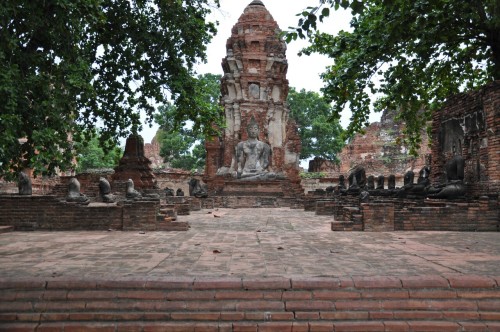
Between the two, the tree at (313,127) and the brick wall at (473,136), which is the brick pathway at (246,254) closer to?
the brick wall at (473,136)

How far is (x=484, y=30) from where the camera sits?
1108cm

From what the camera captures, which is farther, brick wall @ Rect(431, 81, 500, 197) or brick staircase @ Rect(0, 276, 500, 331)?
brick wall @ Rect(431, 81, 500, 197)

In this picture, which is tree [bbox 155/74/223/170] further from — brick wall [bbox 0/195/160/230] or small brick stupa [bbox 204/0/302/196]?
brick wall [bbox 0/195/160/230]

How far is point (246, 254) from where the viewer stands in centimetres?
597

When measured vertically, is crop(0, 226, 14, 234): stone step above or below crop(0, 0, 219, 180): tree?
below

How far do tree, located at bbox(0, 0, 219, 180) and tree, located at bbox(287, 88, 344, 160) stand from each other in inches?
1002

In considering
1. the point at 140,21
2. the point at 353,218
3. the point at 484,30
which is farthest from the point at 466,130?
the point at 140,21

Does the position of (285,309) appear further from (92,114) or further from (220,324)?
(92,114)

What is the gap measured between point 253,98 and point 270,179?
5.66 m

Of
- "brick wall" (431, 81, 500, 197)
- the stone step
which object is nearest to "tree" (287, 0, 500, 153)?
"brick wall" (431, 81, 500, 197)

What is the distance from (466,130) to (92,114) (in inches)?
434

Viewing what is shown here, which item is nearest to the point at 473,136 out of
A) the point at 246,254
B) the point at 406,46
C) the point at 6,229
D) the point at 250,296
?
the point at 406,46

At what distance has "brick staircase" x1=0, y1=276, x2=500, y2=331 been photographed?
4.01m

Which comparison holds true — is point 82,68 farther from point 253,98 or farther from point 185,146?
point 185,146
